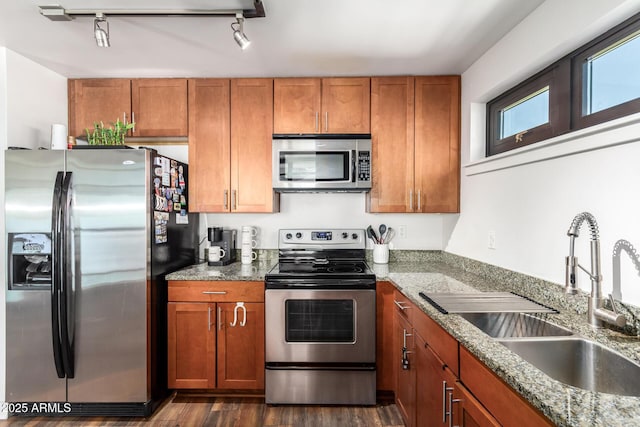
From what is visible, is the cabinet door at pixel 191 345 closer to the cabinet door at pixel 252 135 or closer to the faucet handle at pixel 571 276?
the cabinet door at pixel 252 135

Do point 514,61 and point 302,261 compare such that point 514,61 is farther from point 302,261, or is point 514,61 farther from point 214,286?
point 214,286

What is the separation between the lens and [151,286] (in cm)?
221

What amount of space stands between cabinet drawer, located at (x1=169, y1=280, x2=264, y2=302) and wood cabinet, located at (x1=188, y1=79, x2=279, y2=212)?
61 cm

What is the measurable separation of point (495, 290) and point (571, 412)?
1185mm

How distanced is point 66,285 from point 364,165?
6.85 feet

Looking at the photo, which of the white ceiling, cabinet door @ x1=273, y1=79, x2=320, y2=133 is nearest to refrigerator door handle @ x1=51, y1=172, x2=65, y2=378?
the white ceiling

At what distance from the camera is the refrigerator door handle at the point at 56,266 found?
2094 millimetres

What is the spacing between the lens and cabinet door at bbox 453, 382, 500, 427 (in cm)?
108

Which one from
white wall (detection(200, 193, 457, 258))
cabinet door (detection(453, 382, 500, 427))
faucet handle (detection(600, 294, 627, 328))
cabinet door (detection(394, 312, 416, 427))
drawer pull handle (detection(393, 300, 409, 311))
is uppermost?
white wall (detection(200, 193, 457, 258))

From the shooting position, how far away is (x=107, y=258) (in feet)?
7.02

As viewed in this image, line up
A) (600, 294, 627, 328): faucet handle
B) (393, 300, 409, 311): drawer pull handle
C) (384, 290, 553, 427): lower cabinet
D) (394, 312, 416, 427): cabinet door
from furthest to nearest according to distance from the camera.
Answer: (393, 300, 409, 311): drawer pull handle
(394, 312, 416, 427): cabinet door
(600, 294, 627, 328): faucet handle
(384, 290, 553, 427): lower cabinet

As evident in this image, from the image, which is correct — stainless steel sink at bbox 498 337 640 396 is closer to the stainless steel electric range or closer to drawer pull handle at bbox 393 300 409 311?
drawer pull handle at bbox 393 300 409 311

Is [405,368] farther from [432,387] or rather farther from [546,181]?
[546,181]

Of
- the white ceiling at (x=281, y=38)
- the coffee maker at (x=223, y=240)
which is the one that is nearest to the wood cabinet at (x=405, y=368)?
the coffee maker at (x=223, y=240)
